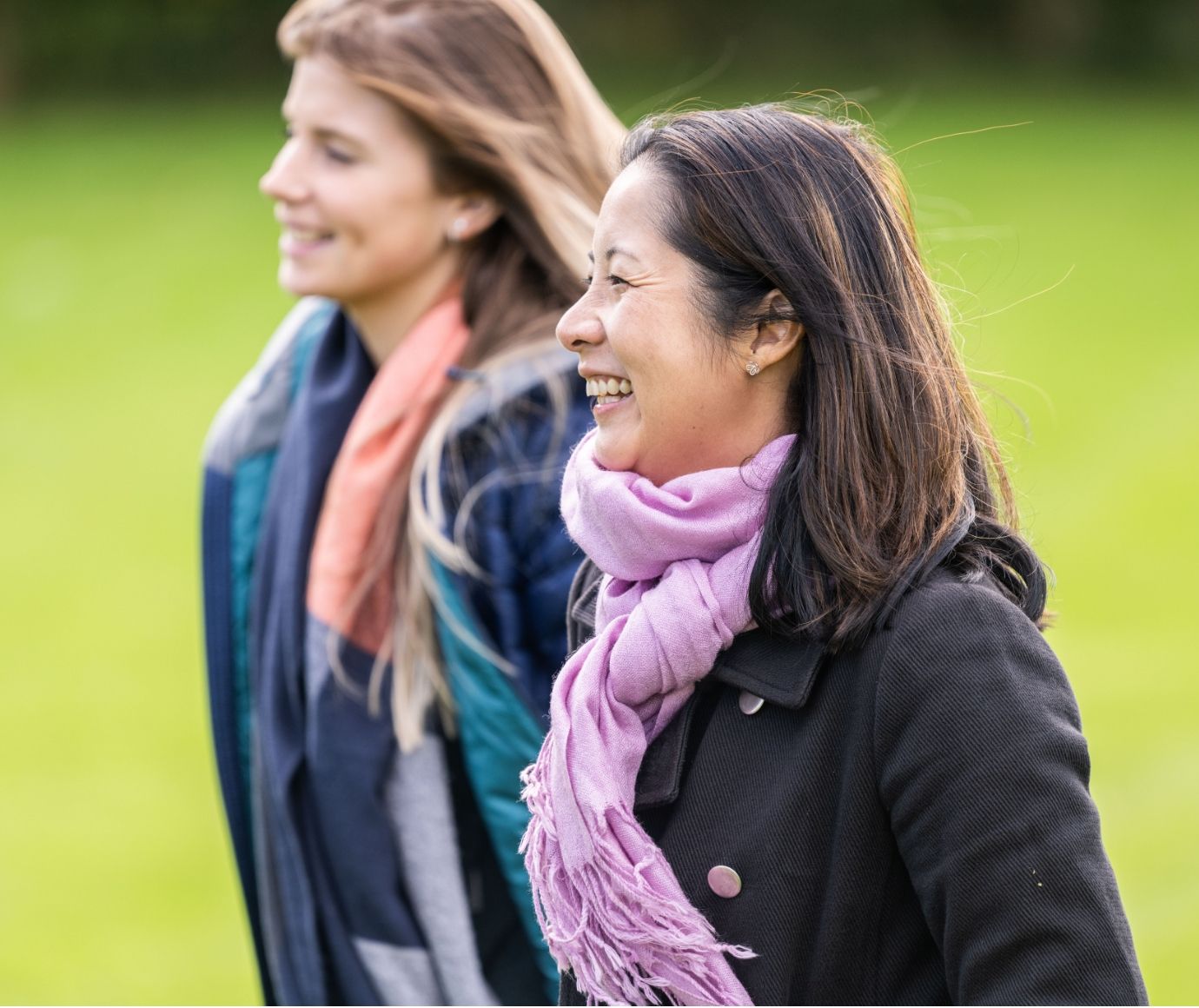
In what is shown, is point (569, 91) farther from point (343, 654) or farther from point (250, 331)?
point (250, 331)

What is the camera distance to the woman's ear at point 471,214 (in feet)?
12.0

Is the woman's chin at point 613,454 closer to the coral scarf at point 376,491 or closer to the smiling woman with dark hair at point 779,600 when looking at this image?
the smiling woman with dark hair at point 779,600

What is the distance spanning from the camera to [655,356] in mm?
2027

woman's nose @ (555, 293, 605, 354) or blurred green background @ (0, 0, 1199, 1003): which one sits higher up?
woman's nose @ (555, 293, 605, 354)

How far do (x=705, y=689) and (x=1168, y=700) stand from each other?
5.65m

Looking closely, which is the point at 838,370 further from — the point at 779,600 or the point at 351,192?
the point at 351,192

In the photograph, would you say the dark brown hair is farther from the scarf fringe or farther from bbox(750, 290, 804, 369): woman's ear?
the scarf fringe

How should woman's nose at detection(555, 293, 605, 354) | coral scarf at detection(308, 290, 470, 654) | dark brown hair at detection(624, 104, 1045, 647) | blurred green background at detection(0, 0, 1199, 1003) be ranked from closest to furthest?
dark brown hair at detection(624, 104, 1045, 647) → woman's nose at detection(555, 293, 605, 354) → coral scarf at detection(308, 290, 470, 654) → blurred green background at detection(0, 0, 1199, 1003)

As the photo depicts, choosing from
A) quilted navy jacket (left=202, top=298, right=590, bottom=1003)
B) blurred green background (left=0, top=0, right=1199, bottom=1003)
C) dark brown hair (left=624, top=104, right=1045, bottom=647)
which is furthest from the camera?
blurred green background (left=0, top=0, right=1199, bottom=1003)

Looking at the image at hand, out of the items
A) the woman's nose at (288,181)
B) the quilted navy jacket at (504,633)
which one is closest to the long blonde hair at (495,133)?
the quilted navy jacket at (504,633)

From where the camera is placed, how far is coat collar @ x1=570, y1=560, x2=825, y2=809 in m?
1.97

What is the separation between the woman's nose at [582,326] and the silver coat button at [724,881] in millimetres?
635

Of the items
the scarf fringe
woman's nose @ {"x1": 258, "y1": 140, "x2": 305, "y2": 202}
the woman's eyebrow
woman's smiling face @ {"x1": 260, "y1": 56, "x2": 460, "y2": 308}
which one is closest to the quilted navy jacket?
woman's smiling face @ {"x1": 260, "y1": 56, "x2": 460, "y2": 308}

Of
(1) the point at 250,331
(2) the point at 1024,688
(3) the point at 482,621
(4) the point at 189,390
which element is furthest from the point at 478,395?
(1) the point at 250,331
